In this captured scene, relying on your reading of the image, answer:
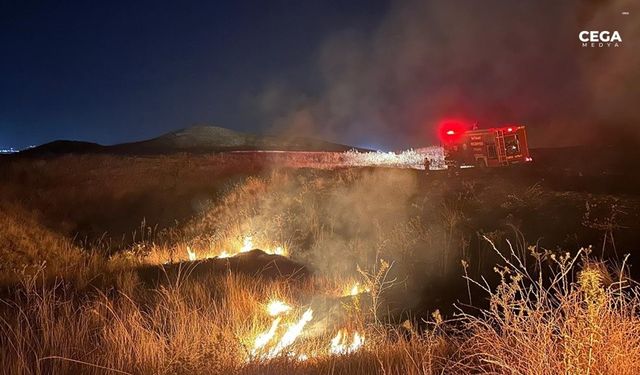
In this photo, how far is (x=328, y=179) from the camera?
55.1 feet

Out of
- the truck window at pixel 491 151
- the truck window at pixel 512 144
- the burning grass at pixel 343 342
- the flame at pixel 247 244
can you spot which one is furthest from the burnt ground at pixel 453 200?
the flame at pixel 247 244

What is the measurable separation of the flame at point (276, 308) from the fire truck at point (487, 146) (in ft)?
37.3

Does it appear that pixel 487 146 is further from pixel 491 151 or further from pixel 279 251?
pixel 279 251

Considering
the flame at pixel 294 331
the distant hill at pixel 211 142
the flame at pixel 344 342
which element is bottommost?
the flame at pixel 344 342

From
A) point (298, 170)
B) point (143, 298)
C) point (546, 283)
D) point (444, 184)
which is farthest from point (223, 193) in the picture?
point (546, 283)

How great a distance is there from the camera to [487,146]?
16.7m

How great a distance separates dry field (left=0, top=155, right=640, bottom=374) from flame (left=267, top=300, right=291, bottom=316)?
61mm

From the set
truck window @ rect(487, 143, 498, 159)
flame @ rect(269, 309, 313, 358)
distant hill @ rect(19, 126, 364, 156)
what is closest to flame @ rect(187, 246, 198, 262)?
flame @ rect(269, 309, 313, 358)

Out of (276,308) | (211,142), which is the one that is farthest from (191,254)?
(211,142)

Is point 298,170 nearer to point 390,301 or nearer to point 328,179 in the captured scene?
point 328,179

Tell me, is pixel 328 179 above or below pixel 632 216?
above

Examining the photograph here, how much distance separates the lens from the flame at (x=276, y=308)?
7.25 metres

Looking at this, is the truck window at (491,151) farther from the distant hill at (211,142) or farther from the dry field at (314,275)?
the distant hill at (211,142)

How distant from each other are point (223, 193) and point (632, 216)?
506 inches
